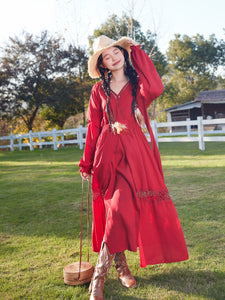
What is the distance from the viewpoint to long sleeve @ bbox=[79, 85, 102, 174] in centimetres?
272

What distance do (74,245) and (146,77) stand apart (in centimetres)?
184

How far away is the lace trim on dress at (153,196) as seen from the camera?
8.07 ft

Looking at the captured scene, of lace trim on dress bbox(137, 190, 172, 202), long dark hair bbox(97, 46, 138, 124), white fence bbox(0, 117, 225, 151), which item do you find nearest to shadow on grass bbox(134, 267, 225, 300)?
lace trim on dress bbox(137, 190, 172, 202)

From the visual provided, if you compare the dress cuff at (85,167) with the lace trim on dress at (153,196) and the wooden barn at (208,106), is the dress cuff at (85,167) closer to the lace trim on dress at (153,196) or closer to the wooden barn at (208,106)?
the lace trim on dress at (153,196)

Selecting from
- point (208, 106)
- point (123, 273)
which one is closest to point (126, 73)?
point (123, 273)

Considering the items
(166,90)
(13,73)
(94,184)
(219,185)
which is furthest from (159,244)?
(166,90)

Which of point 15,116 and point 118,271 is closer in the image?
point 118,271

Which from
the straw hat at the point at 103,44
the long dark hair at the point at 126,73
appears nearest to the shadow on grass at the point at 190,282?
the long dark hair at the point at 126,73

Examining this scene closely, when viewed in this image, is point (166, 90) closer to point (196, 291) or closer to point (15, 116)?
point (15, 116)

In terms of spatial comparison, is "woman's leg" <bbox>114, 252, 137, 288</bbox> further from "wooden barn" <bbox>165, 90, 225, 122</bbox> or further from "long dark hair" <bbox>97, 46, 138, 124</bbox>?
"wooden barn" <bbox>165, 90, 225, 122</bbox>

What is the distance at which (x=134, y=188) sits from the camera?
A: 7.84ft

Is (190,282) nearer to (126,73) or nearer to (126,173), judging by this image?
(126,173)

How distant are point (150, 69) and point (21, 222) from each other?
110 inches

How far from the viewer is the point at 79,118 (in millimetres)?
32969
